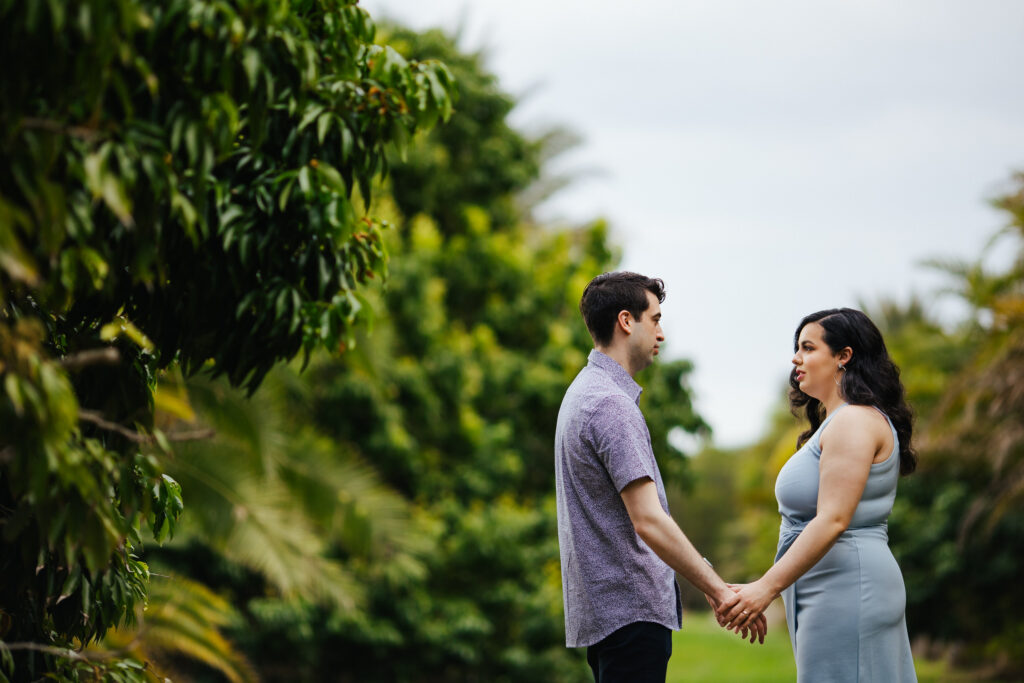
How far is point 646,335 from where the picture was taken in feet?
12.7

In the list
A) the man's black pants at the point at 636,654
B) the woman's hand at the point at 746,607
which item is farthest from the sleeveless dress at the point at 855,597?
the man's black pants at the point at 636,654

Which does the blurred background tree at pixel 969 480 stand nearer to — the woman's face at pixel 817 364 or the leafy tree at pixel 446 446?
the leafy tree at pixel 446 446

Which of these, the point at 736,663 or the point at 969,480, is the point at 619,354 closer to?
the point at 969,480

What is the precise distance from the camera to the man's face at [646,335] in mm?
3848

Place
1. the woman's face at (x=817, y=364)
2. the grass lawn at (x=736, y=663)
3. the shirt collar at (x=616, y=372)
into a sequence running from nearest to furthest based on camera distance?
the shirt collar at (x=616, y=372) → the woman's face at (x=817, y=364) → the grass lawn at (x=736, y=663)

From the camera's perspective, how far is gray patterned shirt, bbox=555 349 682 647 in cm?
352

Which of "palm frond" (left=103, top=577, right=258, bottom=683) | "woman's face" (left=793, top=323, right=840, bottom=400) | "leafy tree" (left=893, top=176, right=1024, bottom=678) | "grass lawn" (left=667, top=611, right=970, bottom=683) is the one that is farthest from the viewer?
"grass lawn" (left=667, top=611, right=970, bottom=683)

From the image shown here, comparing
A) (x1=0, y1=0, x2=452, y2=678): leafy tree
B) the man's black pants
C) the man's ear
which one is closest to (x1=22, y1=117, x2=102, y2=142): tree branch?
(x1=0, y1=0, x2=452, y2=678): leafy tree

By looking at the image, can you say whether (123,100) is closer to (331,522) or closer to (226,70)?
(226,70)

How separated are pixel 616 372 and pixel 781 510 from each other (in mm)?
948

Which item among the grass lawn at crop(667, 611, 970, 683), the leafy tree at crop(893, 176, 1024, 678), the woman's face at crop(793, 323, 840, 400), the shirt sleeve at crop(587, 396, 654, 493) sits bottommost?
the shirt sleeve at crop(587, 396, 654, 493)

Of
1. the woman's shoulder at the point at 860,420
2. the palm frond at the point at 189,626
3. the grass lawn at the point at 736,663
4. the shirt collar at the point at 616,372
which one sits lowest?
the palm frond at the point at 189,626

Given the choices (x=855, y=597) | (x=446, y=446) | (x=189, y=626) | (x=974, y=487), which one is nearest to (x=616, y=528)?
(x=855, y=597)

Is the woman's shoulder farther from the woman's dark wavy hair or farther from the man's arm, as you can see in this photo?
the man's arm
